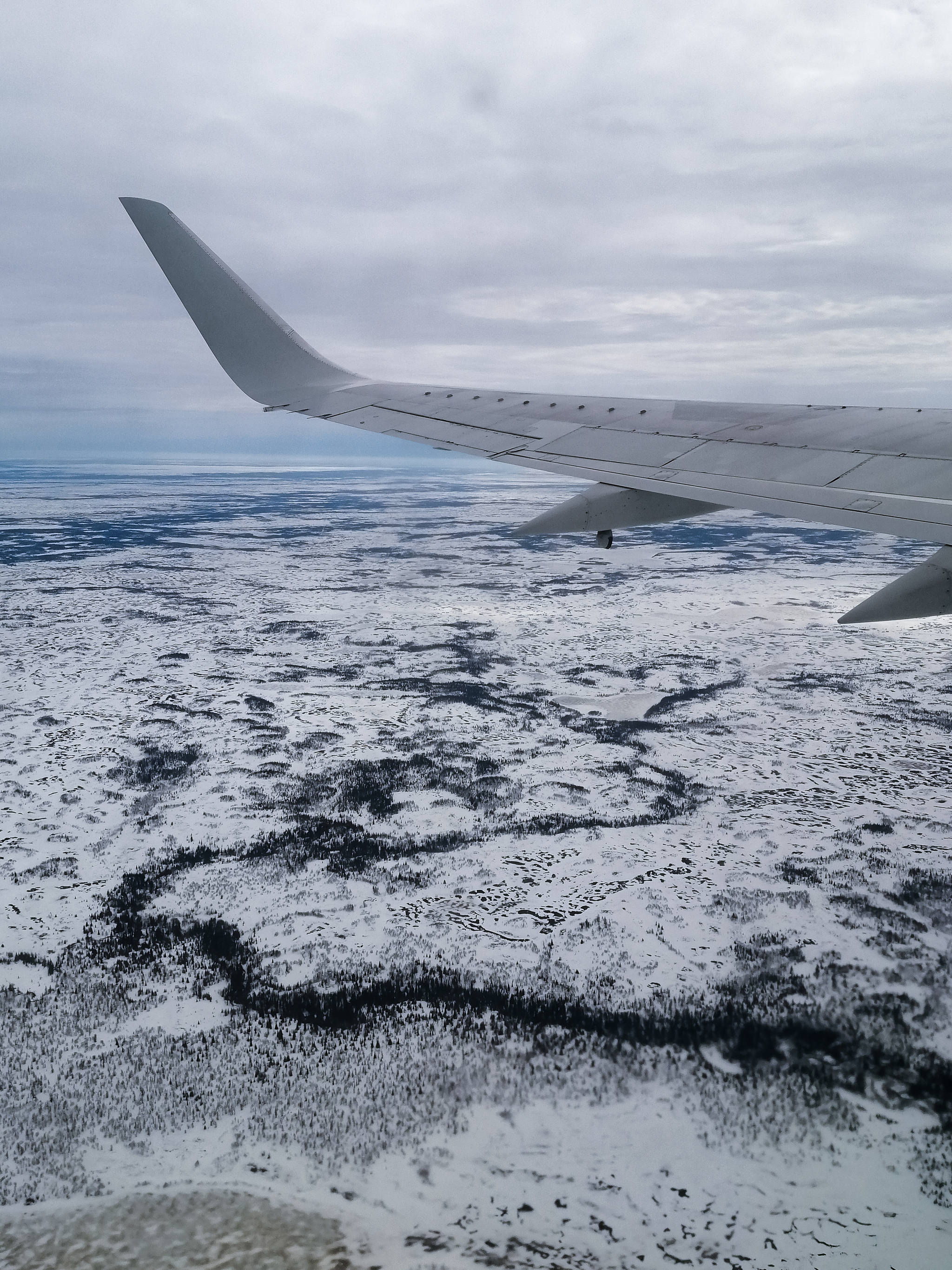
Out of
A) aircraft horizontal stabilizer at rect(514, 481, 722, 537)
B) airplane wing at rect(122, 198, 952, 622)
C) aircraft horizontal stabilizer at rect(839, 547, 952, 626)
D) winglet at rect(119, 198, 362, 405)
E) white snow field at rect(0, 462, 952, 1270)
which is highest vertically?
winglet at rect(119, 198, 362, 405)

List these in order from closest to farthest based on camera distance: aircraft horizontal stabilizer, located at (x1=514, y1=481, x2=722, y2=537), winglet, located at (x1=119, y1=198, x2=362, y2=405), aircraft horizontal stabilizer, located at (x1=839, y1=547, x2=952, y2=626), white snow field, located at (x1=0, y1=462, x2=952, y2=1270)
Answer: aircraft horizontal stabilizer, located at (x1=839, y1=547, x2=952, y2=626) < aircraft horizontal stabilizer, located at (x1=514, y1=481, x2=722, y2=537) < white snow field, located at (x1=0, y1=462, x2=952, y2=1270) < winglet, located at (x1=119, y1=198, x2=362, y2=405)

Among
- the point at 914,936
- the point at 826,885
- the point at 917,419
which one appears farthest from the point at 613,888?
the point at 917,419

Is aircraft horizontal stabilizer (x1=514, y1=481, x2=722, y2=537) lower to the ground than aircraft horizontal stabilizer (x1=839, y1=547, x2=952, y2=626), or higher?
higher

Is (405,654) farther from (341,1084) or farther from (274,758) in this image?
(341,1084)

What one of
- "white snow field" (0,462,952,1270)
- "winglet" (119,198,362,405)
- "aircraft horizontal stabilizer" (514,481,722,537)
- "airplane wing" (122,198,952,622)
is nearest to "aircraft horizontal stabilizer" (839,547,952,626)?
"airplane wing" (122,198,952,622)

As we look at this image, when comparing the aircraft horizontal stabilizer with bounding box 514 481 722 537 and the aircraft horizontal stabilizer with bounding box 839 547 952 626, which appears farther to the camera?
the aircraft horizontal stabilizer with bounding box 514 481 722 537

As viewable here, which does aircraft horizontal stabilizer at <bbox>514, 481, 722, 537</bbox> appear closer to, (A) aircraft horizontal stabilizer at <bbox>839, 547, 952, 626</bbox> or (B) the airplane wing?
(B) the airplane wing
